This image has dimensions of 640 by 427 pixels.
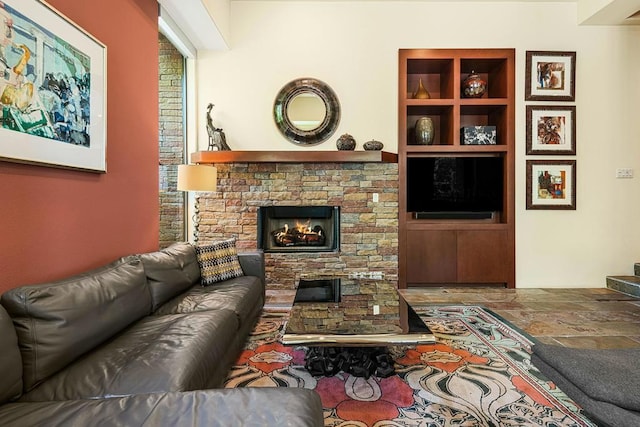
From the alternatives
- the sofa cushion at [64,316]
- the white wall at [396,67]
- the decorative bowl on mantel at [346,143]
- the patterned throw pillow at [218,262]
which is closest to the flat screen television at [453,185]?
the white wall at [396,67]

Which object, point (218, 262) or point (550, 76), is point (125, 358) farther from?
point (550, 76)

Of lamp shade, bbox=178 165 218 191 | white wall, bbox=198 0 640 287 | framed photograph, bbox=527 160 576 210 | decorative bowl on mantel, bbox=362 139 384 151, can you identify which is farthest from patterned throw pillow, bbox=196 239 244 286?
framed photograph, bbox=527 160 576 210

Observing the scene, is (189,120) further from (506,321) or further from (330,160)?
(506,321)

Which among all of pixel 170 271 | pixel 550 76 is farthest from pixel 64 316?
pixel 550 76

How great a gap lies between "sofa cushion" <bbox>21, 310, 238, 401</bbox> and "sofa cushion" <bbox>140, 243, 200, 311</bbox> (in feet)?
1.17

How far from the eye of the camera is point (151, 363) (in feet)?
4.91

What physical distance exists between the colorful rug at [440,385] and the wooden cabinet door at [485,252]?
175 cm

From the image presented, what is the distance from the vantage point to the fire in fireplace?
4672 millimetres

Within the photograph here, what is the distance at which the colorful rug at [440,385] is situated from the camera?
179 centimetres

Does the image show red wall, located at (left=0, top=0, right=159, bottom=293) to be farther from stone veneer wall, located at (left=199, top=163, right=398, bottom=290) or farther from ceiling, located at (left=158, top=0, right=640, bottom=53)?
stone veneer wall, located at (left=199, top=163, right=398, bottom=290)

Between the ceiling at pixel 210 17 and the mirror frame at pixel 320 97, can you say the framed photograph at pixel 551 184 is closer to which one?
the ceiling at pixel 210 17

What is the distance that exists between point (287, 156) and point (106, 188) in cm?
214

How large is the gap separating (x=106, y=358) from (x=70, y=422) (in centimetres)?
52

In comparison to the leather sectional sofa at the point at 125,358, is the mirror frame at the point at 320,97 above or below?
above
